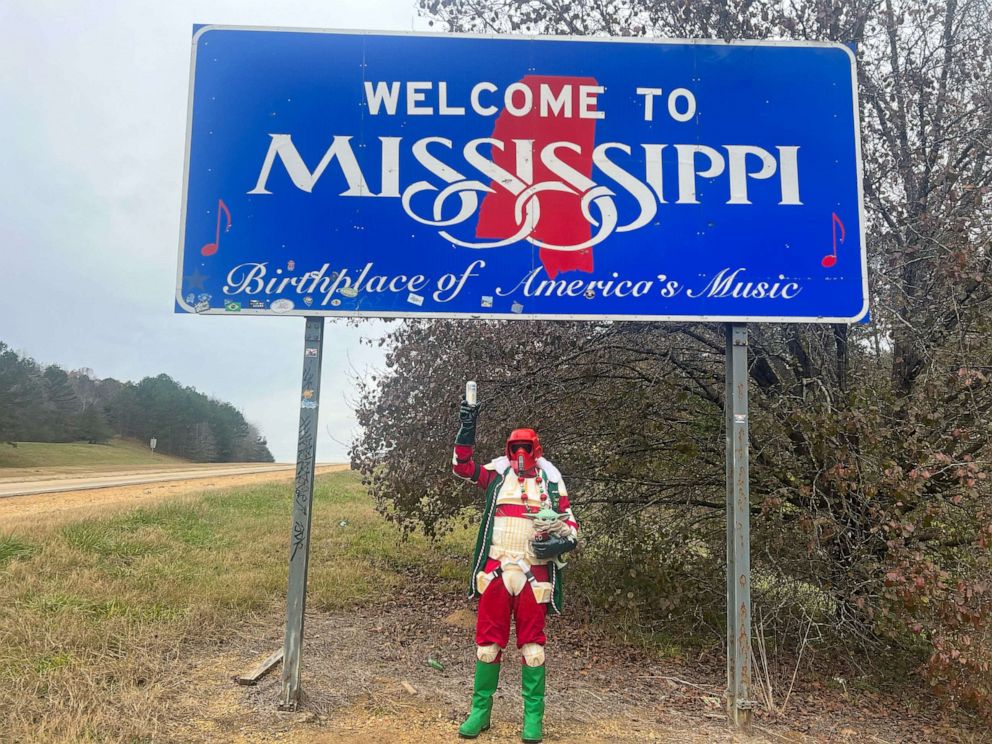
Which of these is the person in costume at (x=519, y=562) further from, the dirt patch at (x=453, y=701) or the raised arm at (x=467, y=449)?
the dirt patch at (x=453, y=701)

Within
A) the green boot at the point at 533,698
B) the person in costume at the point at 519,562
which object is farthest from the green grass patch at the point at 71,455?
Answer: the green boot at the point at 533,698

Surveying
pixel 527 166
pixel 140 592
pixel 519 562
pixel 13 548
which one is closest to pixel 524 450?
pixel 519 562

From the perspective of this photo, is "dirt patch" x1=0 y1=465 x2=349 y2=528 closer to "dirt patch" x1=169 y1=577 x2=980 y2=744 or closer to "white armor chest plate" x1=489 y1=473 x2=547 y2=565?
"dirt patch" x1=169 y1=577 x2=980 y2=744

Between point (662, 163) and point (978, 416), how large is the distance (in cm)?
319

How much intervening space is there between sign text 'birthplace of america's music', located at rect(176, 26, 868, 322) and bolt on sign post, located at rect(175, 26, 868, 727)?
1 centimetres

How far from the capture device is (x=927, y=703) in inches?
212

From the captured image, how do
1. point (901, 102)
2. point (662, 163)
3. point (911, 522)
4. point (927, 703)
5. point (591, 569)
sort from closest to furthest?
point (662, 163) < point (911, 522) < point (927, 703) < point (901, 102) < point (591, 569)

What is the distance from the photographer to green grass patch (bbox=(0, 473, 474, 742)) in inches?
162

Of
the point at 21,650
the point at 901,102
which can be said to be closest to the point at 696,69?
the point at 901,102

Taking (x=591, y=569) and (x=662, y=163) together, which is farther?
(x=591, y=569)

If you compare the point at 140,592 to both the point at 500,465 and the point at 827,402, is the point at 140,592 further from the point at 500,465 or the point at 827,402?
the point at 827,402

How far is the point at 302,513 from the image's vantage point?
4.34 m

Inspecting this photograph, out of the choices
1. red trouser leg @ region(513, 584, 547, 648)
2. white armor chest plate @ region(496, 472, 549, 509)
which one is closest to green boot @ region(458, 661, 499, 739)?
red trouser leg @ region(513, 584, 547, 648)

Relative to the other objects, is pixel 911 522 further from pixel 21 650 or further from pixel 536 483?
pixel 21 650
